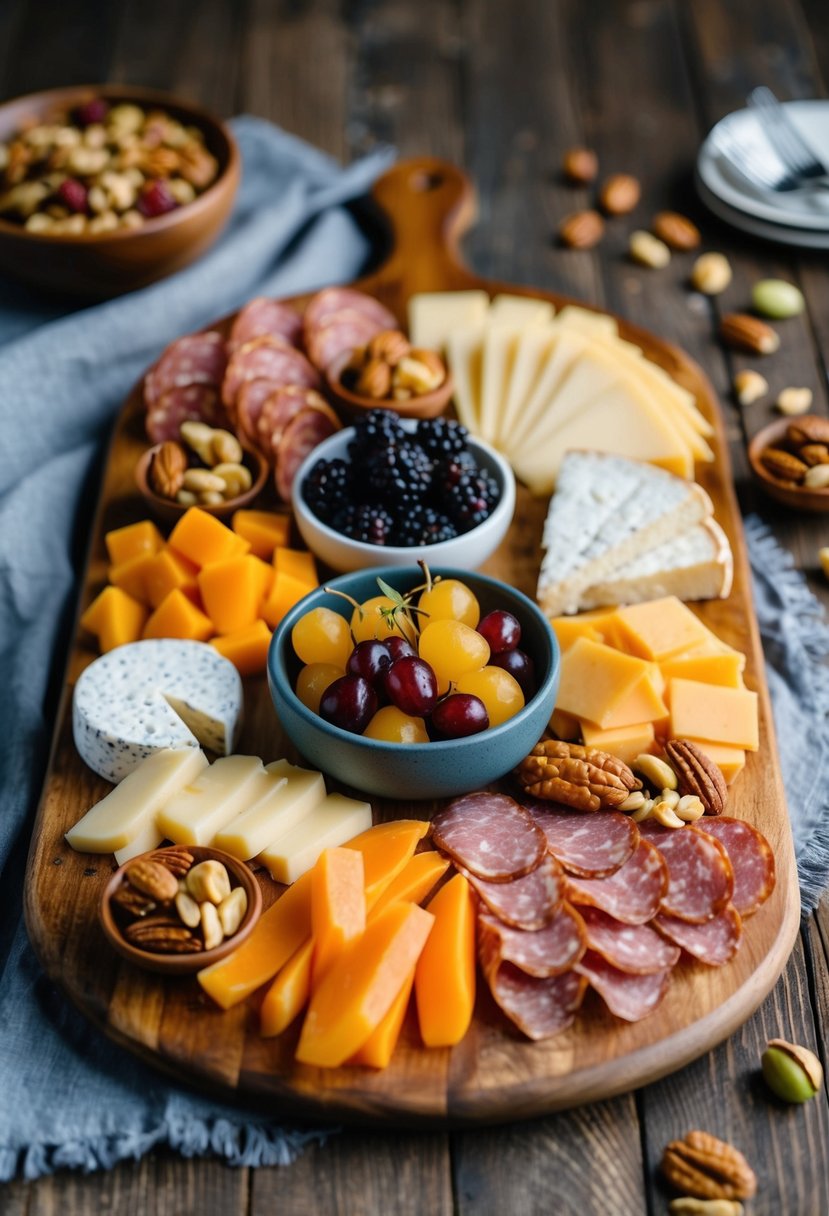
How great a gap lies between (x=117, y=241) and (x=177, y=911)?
146 centimetres

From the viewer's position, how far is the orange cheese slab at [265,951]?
1530mm

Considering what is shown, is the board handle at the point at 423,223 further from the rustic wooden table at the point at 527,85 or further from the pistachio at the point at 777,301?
the pistachio at the point at 777,301

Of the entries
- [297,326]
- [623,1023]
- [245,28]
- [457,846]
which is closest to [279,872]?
[457,846]

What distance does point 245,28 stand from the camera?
3.65 meters

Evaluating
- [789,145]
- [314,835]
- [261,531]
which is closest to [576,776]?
[314,835]

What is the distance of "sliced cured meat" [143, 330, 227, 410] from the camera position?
7.96 ft

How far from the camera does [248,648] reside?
198 cm

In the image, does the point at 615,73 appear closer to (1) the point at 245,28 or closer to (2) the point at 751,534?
(1) the point at 245,28

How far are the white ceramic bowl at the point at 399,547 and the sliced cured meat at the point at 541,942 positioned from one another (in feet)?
2.02

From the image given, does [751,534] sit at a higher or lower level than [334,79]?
lower

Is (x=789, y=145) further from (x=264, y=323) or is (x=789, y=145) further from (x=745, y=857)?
(x=745, y=857)

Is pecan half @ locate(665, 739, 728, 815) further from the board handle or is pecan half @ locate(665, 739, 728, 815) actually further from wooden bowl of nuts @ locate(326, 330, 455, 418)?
the board handle

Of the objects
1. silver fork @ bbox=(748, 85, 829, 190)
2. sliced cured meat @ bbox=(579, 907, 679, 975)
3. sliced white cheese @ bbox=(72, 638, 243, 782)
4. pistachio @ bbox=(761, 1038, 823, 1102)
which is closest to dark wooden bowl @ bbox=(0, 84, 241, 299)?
sliced white cheese @ bbox=(72, 638, 243, 782)

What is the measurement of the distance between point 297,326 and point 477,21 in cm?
164
